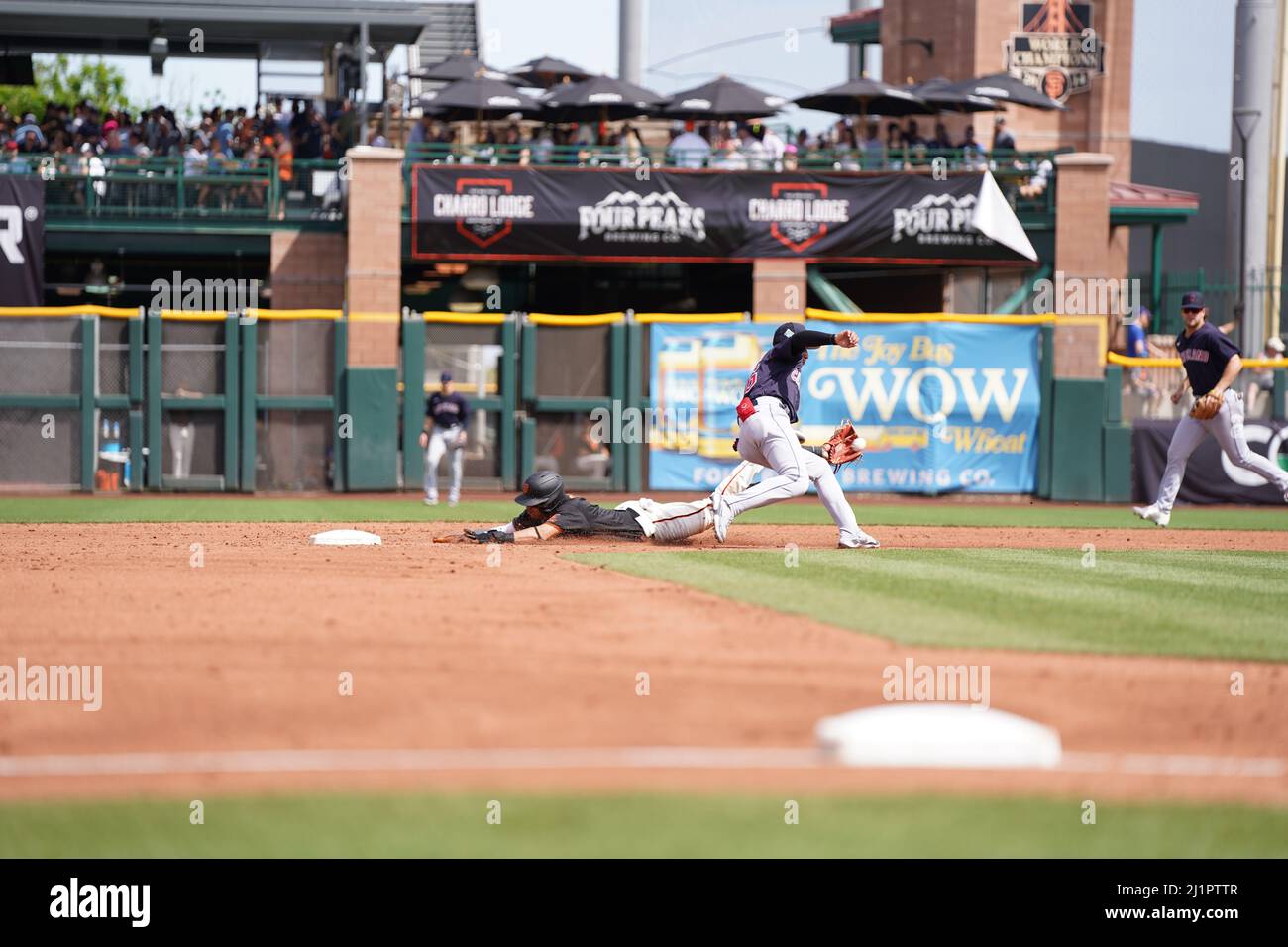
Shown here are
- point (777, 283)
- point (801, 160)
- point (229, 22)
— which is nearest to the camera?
point (777, 283)

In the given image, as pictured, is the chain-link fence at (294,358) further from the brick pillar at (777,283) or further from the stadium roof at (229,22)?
the stadium roof at (229,22)

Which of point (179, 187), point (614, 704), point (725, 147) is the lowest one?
point (614, 704)

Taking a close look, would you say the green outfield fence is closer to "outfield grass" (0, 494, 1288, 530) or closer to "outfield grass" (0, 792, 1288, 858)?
"outfield grass" (0, 494, 1288, 530)

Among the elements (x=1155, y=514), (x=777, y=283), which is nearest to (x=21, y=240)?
(x=777, y=283)

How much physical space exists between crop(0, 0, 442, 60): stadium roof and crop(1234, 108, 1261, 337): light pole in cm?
1568

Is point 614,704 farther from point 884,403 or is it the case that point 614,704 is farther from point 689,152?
point 689,152

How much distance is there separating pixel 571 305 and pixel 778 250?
5.47 m

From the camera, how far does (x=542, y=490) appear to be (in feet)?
40.9

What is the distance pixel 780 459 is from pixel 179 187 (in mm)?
20392

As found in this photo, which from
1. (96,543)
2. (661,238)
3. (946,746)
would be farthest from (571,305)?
(946,746)

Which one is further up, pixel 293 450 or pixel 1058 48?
pixel 1058 48

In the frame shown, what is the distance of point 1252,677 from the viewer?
6617mm

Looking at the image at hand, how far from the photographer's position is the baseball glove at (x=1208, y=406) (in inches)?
581
